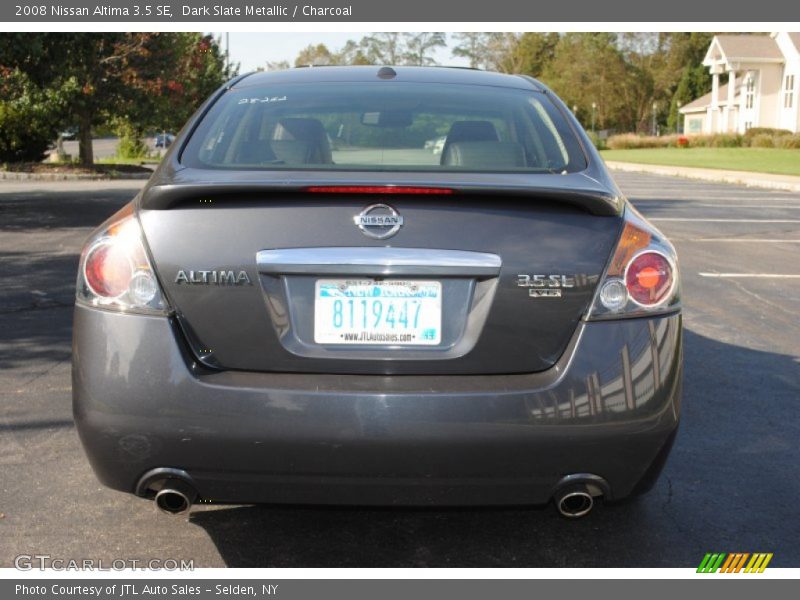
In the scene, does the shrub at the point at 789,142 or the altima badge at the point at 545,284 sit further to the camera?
the shrub at the point at 789,142

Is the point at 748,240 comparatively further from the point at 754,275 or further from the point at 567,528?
the point at 567,528

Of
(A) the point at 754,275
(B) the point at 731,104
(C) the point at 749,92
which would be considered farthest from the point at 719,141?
(A) the point at 754,275

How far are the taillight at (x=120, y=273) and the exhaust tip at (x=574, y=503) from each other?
1.30 m

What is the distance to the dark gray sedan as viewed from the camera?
9.46 feet

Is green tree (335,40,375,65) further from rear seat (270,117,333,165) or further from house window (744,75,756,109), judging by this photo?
rear seat (270,117,333,165)

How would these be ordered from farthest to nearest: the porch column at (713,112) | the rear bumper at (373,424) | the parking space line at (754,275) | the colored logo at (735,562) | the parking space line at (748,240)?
1. the porch column at (713,112)
2. the parking space line at (748,240)
3. the parking space line at (754,275)
4. the colored logo at (735,562)
5. the rear bumper at (373,424)

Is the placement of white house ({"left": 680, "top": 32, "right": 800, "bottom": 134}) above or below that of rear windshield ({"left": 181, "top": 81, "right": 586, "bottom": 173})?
below

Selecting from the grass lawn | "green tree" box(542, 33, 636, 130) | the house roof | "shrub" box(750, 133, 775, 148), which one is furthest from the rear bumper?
"green tree" box(542, 33, 636, 130)

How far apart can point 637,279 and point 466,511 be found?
86cm

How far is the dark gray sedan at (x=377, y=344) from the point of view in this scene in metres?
2.88

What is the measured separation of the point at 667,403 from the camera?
10.1 feet

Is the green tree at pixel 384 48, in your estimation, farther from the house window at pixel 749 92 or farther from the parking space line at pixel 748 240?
the parking space line at pixel 748 240

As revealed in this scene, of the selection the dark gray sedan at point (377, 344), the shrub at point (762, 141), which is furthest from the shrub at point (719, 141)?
the dark gray sedan at point (377, 344)

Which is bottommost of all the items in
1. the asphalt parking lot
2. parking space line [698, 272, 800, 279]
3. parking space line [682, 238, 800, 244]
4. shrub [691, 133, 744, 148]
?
shrub [691, 133, 744, 148]
